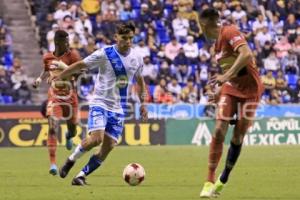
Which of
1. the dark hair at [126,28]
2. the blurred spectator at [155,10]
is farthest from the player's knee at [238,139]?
the blurred spectator at [155,10]

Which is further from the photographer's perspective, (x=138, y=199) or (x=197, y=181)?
(x=197, y=181)

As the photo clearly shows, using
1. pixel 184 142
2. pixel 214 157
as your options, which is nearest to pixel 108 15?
pixel 184 142

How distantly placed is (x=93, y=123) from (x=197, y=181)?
2.12 m

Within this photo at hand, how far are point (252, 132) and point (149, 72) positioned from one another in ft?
13.9

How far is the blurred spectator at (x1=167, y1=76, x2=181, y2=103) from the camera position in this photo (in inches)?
1246

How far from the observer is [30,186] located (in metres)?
14.6

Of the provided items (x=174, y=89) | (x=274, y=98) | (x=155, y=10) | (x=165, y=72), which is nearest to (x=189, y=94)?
(x=174, y=89)

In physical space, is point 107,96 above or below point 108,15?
above

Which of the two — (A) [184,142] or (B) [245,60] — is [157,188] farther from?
(A) [184,142]

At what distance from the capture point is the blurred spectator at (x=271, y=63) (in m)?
33.9

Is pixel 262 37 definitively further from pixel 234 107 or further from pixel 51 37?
pixel 234 107

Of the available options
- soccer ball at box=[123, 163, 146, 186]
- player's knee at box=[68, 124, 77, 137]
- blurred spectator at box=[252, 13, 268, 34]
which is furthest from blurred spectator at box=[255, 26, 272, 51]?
soccer ball at box=[123, 163, 146, 186]

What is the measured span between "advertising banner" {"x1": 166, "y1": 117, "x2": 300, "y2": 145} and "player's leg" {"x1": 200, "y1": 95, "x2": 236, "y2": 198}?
16992 millimetres

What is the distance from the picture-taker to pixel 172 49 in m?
33.8
